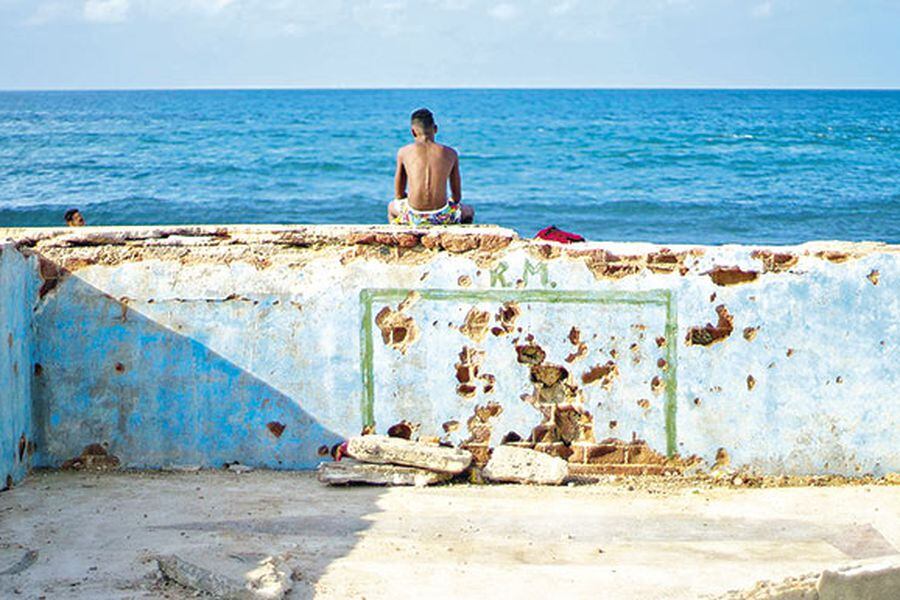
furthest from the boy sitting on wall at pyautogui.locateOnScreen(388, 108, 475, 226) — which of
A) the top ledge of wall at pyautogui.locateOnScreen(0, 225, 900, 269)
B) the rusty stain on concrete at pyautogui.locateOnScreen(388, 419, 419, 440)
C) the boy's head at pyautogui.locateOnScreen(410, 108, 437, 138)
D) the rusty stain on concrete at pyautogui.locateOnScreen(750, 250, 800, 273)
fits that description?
the rusty stain on concrete at pyautogui.locateOnScreen(750, 250, 800, 273)

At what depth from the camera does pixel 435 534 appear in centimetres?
525

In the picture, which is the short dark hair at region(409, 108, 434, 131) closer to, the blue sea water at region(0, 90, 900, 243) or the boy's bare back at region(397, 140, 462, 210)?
the boy's bare back at region(397, 140, 462, 210)

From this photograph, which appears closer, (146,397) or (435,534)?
(435,534)

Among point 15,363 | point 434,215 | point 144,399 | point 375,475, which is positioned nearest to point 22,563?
point 15,363

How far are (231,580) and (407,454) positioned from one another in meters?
1.51

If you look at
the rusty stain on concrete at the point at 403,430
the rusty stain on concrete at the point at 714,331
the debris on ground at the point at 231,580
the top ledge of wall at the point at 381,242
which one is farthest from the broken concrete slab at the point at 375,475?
the rusty stain on concrete at the point at 714,331

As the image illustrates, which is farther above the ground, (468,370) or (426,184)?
(426,184)

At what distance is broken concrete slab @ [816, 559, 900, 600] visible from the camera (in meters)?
3.93

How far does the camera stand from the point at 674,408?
603 cm

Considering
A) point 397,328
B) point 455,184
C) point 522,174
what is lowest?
point 397,328

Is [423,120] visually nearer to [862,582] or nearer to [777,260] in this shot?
[777,260]

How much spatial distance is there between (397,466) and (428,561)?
1.09 meters

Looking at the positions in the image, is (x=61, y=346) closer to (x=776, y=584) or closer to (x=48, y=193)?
(x=776, y=584)

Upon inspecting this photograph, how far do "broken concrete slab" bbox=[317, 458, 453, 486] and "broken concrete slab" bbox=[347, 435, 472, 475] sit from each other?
3cm
